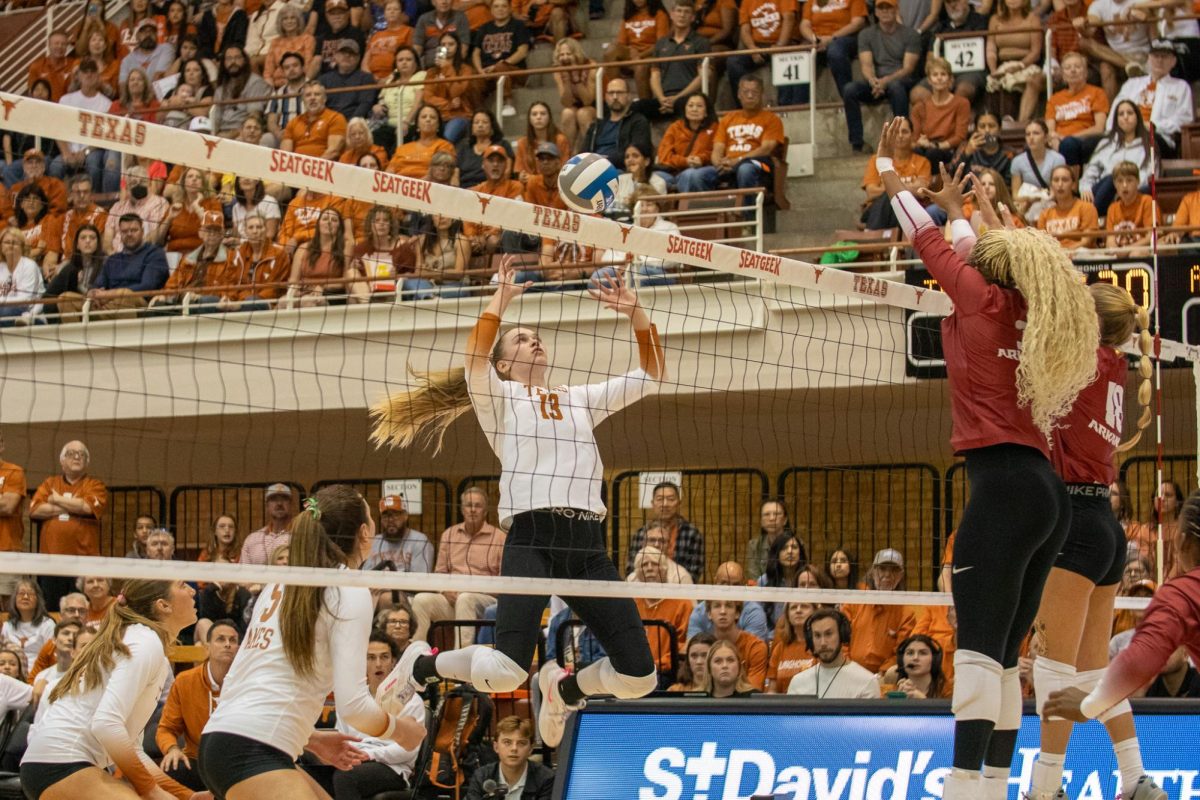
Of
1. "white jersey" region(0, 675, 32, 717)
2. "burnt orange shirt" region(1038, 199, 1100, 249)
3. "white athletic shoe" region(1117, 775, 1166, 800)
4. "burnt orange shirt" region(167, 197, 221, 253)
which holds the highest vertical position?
"burnt orange shirt" region(167, 197, 221, 253)

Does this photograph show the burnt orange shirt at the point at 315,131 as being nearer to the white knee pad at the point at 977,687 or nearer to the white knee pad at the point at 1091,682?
the white knee pad at the point at 1091,682

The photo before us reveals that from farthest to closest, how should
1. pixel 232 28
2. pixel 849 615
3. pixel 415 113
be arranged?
pixel 232 28 → pixel 415 113 → pixel 849 615

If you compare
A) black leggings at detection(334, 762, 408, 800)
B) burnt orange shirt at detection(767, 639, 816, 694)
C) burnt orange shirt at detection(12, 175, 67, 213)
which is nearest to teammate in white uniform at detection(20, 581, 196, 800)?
black leggings at detection(334, 762, 408, 800)

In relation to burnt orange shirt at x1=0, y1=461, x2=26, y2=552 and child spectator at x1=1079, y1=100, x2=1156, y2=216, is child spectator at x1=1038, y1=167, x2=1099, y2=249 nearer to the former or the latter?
child spectator at x1=1079, y1=100, x2=1156, y2=216

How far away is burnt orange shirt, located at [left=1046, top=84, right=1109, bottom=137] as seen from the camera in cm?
1336

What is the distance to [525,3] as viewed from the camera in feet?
57.1

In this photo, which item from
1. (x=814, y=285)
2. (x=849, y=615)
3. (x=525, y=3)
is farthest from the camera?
(x=525, y=3)

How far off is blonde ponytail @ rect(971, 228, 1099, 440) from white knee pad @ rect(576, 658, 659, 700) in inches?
80.1

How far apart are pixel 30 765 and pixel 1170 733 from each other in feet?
16.0

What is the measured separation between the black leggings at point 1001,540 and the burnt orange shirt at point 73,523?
9.13 m

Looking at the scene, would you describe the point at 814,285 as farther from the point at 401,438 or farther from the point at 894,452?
the point at 894,452

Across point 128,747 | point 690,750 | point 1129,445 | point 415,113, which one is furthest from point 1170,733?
point 415,113

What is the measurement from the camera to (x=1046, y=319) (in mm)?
5355

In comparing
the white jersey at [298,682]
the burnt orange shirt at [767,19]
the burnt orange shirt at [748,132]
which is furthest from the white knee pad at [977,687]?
the burnt orange shirt at [767,19]
